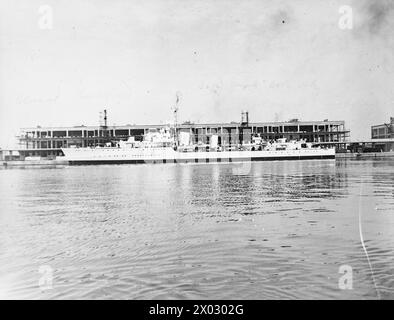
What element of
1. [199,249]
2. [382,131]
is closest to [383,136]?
[382,131]

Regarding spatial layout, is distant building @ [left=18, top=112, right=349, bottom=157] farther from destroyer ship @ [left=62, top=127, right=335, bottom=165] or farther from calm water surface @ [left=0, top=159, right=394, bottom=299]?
calm water surface @ [left=0, top=159, right=394, bottom=299]

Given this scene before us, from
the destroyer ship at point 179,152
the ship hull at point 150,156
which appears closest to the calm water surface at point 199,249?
the ship hull at point 150,156

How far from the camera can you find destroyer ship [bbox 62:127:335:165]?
7394 centimetres

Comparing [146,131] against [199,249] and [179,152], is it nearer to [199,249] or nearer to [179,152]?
[179,152]

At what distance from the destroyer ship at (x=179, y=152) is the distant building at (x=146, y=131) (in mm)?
5825

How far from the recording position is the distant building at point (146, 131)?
85.2 metres

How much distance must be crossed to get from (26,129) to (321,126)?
198 ft

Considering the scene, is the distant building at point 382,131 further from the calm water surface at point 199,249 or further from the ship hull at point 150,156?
the calm water surface at point 199,249

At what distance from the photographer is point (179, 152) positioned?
247 ft

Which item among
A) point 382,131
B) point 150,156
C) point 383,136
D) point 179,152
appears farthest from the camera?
point 382,131

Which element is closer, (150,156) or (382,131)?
(150,156)

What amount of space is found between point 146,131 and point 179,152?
51.9 ft

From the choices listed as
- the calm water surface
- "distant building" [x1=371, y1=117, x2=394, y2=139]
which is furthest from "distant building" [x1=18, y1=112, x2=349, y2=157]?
the calm water surface

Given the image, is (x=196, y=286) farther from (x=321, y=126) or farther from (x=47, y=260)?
(x=321, y=126)
